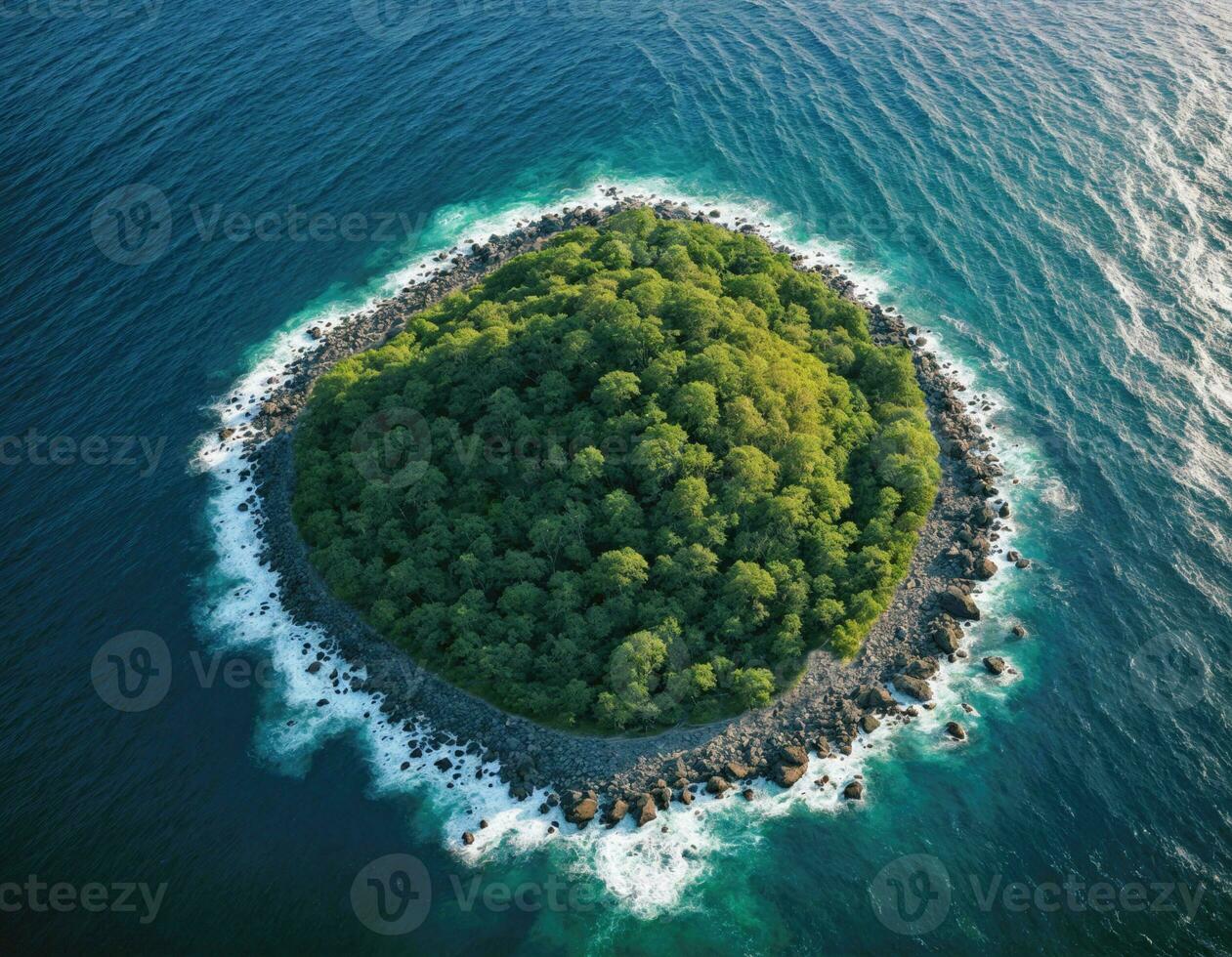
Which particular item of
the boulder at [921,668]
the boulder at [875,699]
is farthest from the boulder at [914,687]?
the boulder at [875,699]

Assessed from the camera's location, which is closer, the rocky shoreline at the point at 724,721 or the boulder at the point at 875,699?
the rocky shoreline at the point at 724,721

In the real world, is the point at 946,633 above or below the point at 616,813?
below

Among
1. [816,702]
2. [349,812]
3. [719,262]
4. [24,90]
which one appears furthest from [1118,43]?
[24,90]

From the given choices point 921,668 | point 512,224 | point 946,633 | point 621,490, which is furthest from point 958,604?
point 512,224

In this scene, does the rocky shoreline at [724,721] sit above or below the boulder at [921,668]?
above

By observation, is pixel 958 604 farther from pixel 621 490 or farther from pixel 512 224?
pixel 512 224

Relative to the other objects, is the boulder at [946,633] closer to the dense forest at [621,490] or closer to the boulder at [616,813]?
the dense forest at [621,490]
